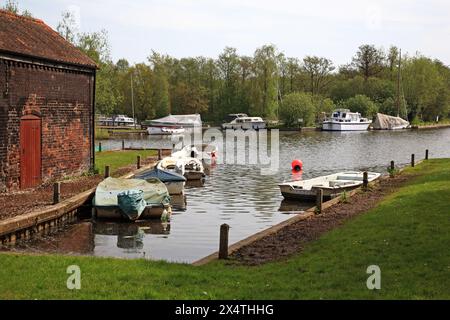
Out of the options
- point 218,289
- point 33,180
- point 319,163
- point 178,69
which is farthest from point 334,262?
point 178,69

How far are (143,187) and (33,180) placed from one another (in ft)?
15.4

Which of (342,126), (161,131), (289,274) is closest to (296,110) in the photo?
(342,126)

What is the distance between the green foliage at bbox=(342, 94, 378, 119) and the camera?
106750 millimetres

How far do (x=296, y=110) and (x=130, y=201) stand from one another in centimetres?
7784

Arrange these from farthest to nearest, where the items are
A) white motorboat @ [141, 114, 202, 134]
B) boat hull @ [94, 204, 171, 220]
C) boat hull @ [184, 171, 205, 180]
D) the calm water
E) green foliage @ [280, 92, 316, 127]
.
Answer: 1. green foliage @ [280, 92, 316, 127]
2. white motorboat @ [141, 114, 202, 134]
3. boat hull @ [184, 171, 205, 180]
4. boat hull @ [94, 204, 171, 220]
5. the calm water

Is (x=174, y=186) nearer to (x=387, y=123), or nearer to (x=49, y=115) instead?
(x=49, y=115)

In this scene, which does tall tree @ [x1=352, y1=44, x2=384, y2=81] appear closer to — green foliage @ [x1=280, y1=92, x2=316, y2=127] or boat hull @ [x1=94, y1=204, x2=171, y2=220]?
green foliage @ [x1=280, y1=92, x2=316, y2=127]

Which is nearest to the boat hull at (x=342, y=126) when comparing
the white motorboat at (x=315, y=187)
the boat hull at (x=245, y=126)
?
the boat hull at (x=245, y=126)

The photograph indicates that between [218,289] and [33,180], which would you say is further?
[33,180]

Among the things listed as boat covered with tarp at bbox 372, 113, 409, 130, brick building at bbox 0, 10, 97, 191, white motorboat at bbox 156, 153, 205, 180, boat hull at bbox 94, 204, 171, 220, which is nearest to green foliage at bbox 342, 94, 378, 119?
boat covered with tarp at bbox 372, 113, 409, 130

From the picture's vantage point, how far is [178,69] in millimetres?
108812

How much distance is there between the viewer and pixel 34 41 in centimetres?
2555

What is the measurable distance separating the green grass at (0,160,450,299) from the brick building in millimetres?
10733
